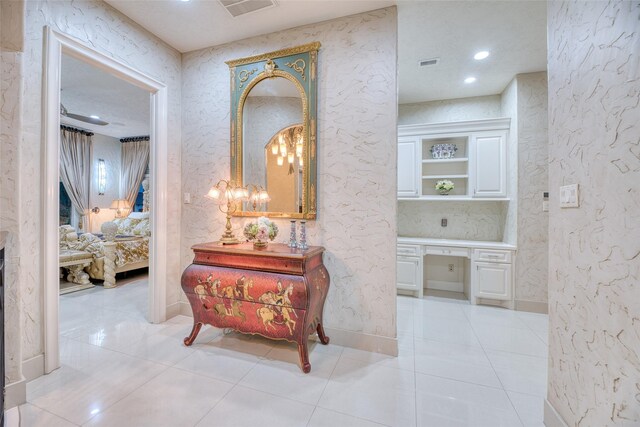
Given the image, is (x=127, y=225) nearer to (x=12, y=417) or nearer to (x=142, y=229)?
(x=142, y=229)

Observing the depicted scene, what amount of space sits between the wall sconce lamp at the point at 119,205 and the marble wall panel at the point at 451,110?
6.67m

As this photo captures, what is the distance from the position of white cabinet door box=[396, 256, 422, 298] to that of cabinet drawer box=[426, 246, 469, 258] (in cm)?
20

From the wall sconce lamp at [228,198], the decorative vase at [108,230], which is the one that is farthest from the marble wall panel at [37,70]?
the decorative vase at [108,230]

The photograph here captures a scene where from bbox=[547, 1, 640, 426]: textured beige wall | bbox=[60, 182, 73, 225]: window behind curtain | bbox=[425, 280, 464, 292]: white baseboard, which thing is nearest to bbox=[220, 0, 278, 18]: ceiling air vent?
bbox=[547, 1, 640, 426]: textured beige wall

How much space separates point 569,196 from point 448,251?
7.82 ft

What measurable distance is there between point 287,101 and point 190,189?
1.42 m

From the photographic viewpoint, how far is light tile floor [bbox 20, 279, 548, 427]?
1.50 m

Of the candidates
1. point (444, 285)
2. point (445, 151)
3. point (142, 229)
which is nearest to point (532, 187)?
point (445, 151)

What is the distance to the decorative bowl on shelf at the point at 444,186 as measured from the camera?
3.74 m

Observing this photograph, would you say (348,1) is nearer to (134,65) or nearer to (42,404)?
(134,65)

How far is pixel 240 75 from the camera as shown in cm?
Answer: 264

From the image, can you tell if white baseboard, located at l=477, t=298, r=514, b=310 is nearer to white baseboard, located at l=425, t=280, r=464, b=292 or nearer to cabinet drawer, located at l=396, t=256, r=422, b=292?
white baseboard, located at l=425, t=280, r=464, b=292

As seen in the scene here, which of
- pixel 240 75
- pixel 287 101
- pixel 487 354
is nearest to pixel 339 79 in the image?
pixel 287 101

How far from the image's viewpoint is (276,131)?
8.31 feet
